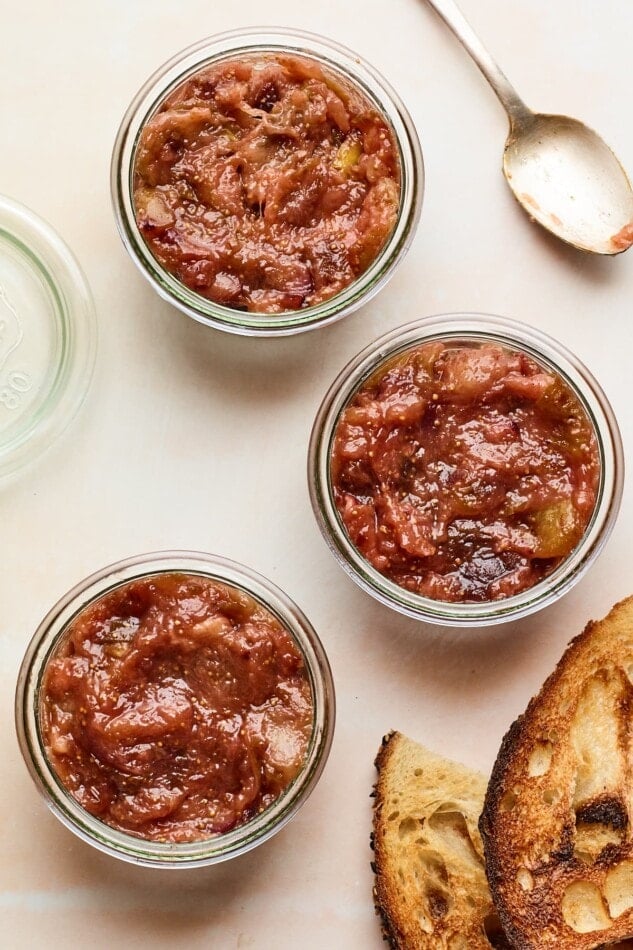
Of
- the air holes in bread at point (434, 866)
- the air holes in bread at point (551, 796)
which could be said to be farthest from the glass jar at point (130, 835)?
Result: the air holes in bread at point (551, 796)

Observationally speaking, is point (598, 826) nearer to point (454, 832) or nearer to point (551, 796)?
point (551, 796)

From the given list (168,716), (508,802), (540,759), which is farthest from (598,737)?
(168,716)

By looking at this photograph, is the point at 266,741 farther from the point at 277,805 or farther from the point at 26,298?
the point at 26,298

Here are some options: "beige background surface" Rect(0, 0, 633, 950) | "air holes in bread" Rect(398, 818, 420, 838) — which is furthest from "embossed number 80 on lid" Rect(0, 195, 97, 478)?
"air holes in bread" Rect(398, 818, 420, 838)

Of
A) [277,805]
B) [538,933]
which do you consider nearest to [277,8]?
[277,805]

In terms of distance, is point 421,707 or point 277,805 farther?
point 421,707
